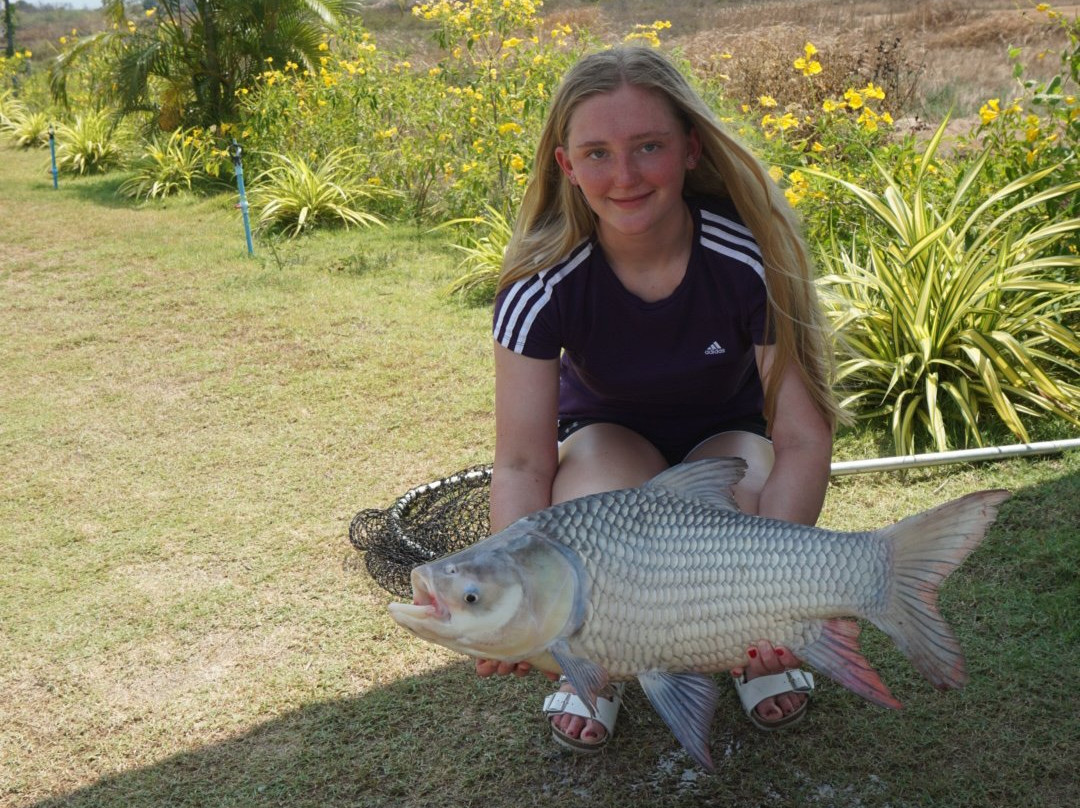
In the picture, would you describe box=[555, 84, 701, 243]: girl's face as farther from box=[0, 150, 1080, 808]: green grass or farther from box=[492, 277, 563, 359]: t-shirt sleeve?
box=[0, 150, 1080, 808]: green grass

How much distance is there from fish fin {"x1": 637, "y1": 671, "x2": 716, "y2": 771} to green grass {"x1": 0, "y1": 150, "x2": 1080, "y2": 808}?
0.58 m

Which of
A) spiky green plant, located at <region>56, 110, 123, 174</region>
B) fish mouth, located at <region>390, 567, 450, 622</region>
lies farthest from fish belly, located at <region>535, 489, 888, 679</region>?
spiky green plant, located at <region>56, 110, 123, 174</region>

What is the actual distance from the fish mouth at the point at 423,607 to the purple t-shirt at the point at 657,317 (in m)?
0.83

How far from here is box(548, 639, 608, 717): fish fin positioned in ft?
6.13

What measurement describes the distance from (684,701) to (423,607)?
0.50 meters

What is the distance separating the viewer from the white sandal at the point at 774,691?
256 centimetres

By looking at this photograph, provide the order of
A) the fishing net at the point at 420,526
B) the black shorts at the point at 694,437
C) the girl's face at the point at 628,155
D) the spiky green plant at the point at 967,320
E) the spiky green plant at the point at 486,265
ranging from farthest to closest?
the spiky green plant at the point at 486,265 → the spiky green plant at the point at 967,320 → the fishing net at the point at 420,526 → the black shorts at the point at 694,437 → the girl's face at the point at 628,155

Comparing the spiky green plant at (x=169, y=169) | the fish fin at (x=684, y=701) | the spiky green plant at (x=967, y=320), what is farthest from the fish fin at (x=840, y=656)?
the spiky green plant at (x=169, y=169)

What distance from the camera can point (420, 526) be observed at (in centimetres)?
366

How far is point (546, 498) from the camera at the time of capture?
2.60 m

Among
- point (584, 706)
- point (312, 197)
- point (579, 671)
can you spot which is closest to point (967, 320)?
point (584, 706)

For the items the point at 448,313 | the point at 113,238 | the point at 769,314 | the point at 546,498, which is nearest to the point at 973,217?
the point at 769,314

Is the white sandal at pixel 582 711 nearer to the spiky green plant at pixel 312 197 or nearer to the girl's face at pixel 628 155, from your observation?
the girl's face at pixel 628 155

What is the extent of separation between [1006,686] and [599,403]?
1218mm
